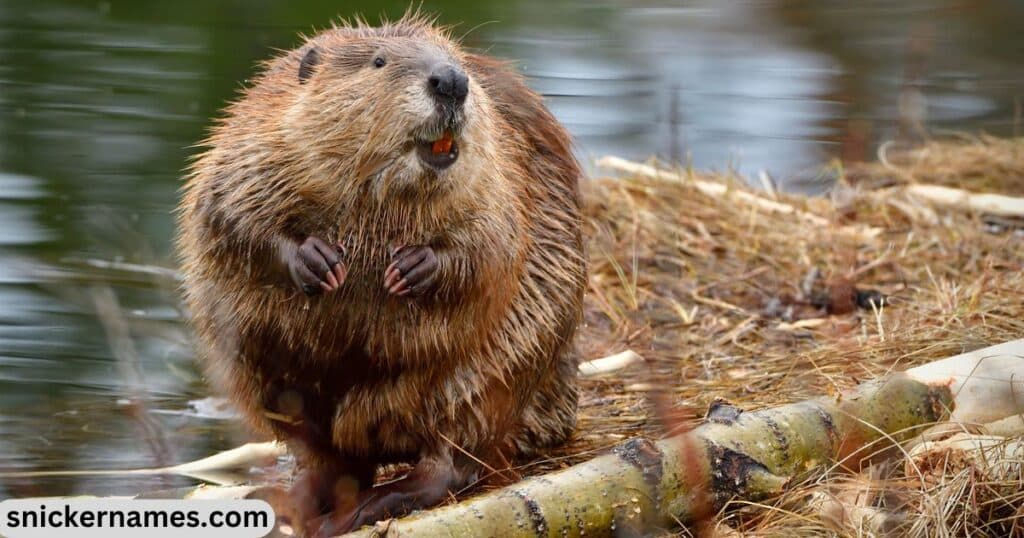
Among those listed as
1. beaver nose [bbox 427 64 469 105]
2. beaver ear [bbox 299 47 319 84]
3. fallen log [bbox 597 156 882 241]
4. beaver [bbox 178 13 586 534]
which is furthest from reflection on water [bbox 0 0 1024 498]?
beaver nose [bbox 427 64 469 105]

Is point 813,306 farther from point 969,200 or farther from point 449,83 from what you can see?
point 449,83

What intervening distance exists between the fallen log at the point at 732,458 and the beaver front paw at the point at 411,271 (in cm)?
52

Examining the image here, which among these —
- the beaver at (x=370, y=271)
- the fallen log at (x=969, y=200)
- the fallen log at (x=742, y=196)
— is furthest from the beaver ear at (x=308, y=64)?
the fallen log at (x=969, y=200)

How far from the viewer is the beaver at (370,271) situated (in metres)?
2.87

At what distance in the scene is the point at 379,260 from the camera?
2939 mm

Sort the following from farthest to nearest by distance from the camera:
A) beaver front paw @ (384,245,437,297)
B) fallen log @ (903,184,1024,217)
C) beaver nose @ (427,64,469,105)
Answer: fallen log @ (903,184,1024,217) → beaver front paw @ (384,245,437,297) → beaver nose @ (427,64,469,105)

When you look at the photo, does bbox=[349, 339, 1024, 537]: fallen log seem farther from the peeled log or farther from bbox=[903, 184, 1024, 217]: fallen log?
bbox=[903, 184, 1024, 217]: fallen log

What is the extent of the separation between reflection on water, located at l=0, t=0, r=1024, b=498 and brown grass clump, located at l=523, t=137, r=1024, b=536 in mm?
328

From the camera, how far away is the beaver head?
2787mm

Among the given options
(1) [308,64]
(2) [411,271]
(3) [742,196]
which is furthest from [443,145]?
(3) [742,196]

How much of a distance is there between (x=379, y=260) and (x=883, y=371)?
1.29 metres

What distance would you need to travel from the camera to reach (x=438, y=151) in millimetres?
2836

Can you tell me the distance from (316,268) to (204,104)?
4624 mm

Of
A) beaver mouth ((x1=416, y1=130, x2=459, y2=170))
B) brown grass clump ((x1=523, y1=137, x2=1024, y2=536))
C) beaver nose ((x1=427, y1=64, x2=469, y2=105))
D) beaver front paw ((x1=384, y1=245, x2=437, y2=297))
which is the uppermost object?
beaver nose ((x1=427, y1=64, x2=469, y2=105))
